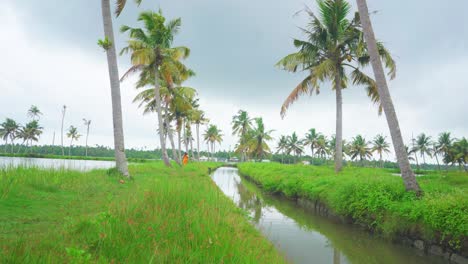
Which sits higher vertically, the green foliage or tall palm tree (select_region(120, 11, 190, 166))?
tall palm tree (select_region(120, 11, 190, 166))


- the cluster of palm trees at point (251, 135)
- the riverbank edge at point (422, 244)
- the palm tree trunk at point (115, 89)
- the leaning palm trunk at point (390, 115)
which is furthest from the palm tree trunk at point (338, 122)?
the cluster of palm trees at point (251, 135)

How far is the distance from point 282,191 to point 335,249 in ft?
27.8

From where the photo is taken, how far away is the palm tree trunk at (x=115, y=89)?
10.6 metres

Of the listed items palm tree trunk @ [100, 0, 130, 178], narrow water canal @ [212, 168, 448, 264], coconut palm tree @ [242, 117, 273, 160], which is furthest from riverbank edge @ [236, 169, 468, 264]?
coconut palm tree @ [242, 117, 273, 160]

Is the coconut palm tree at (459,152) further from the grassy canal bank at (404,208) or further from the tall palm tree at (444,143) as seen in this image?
the grassy canal bank at (404,208)

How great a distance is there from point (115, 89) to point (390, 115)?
31.5 ft

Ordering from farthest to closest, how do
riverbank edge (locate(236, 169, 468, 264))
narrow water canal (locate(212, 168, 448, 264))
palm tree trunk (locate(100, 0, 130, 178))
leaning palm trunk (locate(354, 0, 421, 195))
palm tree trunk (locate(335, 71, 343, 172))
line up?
palm tree trunk (locate(335, 71, 343, 172))
palm tree trunk (locate(100, 0, 130, 178))
leaning palm trunk (locate(354, 0, 421, 195))
narrow water canal (locate(212, 168, 448, 264))
riverbank edge (locate(236, 169, 468, 264))

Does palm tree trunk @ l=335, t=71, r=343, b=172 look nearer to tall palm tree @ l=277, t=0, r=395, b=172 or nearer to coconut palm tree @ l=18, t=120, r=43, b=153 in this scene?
tall palm tree @ l=277, t=0, r=395, b=172

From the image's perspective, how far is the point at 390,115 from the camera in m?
7.84

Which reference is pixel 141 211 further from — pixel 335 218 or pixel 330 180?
pixel 330 180

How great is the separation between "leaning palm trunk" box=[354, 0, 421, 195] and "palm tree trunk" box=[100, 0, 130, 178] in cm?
884

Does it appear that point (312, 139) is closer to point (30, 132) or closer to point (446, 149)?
point (446, 149)

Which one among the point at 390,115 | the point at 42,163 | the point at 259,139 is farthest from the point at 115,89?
the point at 259,139

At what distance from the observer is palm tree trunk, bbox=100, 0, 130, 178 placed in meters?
10.6
